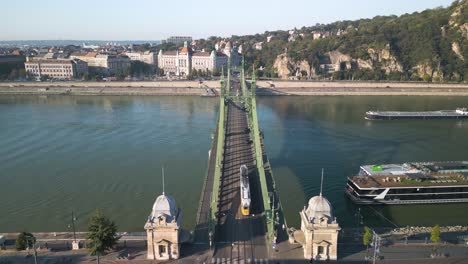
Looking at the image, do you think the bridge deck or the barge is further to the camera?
the barge

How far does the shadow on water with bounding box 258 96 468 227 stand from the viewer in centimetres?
2691

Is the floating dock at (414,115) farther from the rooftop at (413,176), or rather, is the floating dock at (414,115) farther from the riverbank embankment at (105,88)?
the riverbank embankment at (105,88)

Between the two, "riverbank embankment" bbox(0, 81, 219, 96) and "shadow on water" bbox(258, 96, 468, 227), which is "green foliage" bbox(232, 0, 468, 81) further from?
"riverbank embankment" bbox(0, 81, 219, 96)

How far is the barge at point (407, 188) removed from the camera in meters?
27.7

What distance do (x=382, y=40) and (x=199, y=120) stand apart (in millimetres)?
68248

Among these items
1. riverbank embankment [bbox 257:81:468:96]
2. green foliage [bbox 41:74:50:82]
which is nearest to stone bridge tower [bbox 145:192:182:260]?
riverbank embankment [bbox 257:81:468:96]

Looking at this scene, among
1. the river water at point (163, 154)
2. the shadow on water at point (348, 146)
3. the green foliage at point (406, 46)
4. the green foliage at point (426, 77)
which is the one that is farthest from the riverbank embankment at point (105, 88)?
the green foliage at point (426, 77)

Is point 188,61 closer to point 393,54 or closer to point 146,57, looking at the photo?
point 146,57

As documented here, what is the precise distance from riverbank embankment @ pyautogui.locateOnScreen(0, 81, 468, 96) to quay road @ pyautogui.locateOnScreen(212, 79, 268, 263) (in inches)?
2164

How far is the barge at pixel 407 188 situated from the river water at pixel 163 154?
2.15 ft

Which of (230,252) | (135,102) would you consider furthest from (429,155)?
(135,102)

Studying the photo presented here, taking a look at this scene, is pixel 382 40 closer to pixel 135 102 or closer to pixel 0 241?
pixel 135 102

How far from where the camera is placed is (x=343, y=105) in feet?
241

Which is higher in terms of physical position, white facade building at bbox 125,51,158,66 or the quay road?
white facade building at bbox 125,51,158,66
